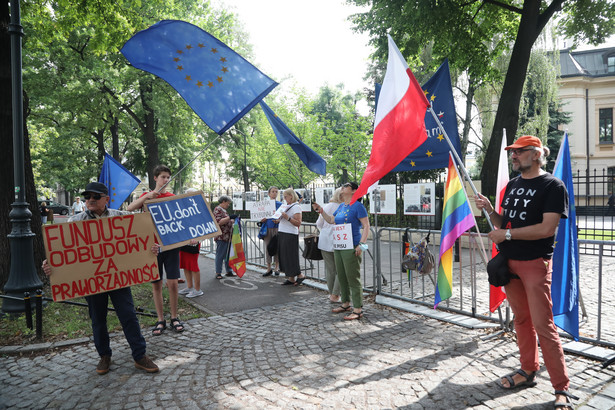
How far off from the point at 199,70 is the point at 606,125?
143 feet

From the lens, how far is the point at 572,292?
13.7ft

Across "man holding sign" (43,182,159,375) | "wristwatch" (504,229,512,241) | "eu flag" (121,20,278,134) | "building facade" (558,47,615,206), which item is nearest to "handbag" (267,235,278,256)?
"eu flag" (121,20,278,134)

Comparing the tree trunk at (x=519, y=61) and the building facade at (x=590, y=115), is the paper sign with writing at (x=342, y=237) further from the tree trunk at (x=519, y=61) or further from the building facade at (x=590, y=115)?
the building facade at (x=590, y=115)

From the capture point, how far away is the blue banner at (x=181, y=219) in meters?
5.11

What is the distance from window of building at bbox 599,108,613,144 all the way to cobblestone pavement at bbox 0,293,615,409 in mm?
41635

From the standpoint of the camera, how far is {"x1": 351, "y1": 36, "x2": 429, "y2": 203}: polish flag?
4.33m

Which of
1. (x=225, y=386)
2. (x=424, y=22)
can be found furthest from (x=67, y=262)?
(x=424, y=22)

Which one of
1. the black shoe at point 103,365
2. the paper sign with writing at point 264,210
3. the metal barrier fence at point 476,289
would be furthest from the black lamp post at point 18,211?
the metal barrier fence at point 476,289

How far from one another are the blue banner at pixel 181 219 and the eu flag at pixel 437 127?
3493 millimetres

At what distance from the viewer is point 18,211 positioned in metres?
5.63

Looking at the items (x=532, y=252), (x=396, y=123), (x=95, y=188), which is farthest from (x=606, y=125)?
(x=95, y=188)

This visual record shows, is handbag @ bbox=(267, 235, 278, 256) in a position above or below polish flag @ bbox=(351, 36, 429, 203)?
below

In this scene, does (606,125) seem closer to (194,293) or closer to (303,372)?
(194,293)

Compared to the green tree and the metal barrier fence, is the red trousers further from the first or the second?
the green tree
